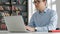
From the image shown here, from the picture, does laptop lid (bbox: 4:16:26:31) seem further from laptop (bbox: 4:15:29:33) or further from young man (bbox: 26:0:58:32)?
young man (bbox: 26:0:58:32)

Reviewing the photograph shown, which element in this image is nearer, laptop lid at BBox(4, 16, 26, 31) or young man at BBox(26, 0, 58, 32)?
laptop lid at BBox(4, 16, 26, 31)

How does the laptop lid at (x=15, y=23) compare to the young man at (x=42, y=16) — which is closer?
the laptop lid at (x=15, y=23)

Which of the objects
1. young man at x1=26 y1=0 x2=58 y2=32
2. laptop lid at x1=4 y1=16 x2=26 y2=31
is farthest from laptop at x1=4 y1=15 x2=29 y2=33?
young man at x1=26 y1=0 x2=58 y2=32

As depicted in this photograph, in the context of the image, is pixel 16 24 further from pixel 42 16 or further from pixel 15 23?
pixel 42 16

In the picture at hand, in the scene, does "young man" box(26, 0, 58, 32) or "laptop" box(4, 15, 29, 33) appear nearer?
"laptop" box(4, 15, 29, 33)

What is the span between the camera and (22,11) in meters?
6.42

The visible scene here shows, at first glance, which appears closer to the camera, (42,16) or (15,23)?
(15,23)

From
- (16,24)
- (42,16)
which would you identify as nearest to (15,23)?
(16,24)

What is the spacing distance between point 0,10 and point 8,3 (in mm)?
469

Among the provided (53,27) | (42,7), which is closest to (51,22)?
(53,27)

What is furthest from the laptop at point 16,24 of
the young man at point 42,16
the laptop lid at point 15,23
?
the young man at point 42,16

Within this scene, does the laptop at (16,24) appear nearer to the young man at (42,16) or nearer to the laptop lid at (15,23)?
the laptop lid at (15,23)

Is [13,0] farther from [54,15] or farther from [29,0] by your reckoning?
[54,15]

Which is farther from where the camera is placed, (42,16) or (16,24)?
(42,16)
